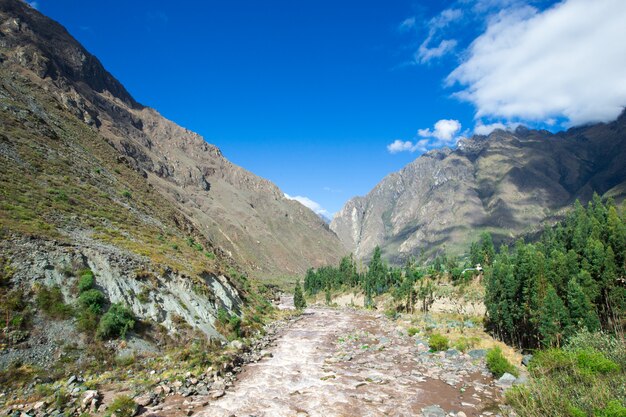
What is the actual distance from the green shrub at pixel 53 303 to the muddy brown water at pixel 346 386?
1180 centimetres

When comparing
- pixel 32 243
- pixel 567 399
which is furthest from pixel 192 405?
pixel 567 399

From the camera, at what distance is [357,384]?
85.1ft

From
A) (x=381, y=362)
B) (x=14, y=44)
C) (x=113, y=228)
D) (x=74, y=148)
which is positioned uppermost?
(x=14, y=44)

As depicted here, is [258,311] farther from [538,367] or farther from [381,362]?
[538,367]

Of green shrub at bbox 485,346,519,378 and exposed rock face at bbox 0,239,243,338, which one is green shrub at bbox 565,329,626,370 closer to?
green shrub at bbox 485,346,519,378

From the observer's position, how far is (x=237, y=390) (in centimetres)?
2375

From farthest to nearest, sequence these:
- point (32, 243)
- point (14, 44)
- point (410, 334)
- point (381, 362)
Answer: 1. point (14, 44)
2. point (410, 334)
3. point (381, 362)
4. point (32, 243)

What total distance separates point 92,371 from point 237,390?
30.6 feet

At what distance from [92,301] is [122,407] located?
9.59 meters

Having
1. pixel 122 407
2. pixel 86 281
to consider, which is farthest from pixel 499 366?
pixel 86 281

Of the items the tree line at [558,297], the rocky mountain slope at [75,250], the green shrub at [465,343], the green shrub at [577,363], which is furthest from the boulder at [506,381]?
the rocky mountain slope at [75,250]

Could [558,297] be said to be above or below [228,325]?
above

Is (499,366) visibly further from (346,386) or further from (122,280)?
(122,280)

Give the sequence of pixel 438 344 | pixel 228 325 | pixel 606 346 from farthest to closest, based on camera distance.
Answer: pixel 438 344 → pixel 228 325 → pixel 606 346
